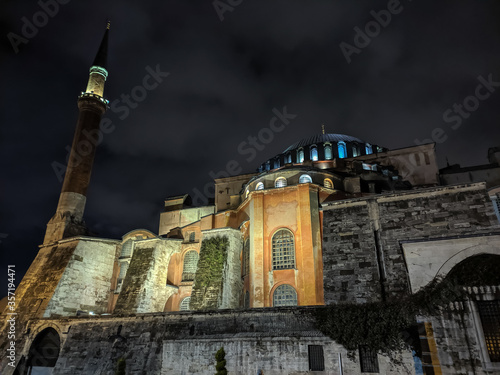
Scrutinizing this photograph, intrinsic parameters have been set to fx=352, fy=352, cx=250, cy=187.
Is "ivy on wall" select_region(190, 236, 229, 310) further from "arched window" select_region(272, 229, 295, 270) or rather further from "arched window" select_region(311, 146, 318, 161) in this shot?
"arched window" select_region(311, 146, 318, 161)

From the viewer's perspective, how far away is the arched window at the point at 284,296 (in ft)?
61.9

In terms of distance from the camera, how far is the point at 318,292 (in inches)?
718

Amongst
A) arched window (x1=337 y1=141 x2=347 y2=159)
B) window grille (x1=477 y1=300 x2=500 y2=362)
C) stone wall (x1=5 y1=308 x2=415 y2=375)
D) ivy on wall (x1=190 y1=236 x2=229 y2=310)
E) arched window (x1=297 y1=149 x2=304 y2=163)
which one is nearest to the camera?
window grille (x1=477 y1=300 x2=500 y2=362)

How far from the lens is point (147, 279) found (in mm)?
22422

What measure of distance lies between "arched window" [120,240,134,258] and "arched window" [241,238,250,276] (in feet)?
30.8

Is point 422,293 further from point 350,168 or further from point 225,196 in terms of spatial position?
point 225,196

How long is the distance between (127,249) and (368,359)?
801 inches

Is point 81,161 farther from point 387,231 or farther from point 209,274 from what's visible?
point 387,231

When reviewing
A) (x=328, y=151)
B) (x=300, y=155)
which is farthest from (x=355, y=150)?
(x=300, y=155)

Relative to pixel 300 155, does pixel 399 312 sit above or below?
below

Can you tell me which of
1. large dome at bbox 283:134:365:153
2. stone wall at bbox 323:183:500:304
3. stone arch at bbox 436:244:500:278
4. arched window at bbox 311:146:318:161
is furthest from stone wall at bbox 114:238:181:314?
large dome at bbox 283:134:365:153

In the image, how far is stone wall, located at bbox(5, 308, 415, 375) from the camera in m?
12.3

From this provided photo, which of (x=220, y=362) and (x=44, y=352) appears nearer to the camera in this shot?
(x=220, y=362)

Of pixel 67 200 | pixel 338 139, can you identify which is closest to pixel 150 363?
pixel 67 200
